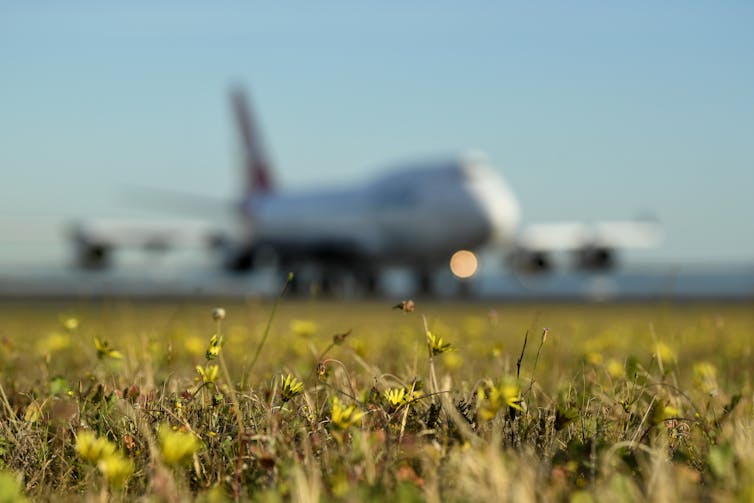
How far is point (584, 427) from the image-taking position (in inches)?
88.2

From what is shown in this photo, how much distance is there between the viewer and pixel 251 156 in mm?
43719

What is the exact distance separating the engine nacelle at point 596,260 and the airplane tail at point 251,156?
1712cm

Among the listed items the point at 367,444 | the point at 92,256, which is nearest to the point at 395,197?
the point at 92,256

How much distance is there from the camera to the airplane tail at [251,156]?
43.0m

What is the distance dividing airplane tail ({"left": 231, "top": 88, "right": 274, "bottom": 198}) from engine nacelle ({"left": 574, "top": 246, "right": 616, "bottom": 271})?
17.1m

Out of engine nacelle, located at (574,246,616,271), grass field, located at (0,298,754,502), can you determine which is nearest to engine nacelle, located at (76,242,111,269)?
engine nacelle, located at (574,246,616,271)

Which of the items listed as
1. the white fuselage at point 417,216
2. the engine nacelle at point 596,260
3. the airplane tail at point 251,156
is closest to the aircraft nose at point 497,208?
Answer: the white fuselage at point 417,216

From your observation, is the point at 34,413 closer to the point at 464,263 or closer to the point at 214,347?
the point at 214,347

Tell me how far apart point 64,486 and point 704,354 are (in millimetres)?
4538

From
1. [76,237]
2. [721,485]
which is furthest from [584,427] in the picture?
[76,237]

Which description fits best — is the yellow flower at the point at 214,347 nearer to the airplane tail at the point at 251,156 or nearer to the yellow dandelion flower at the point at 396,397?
the yellow dandelion flower at the point at 396,397

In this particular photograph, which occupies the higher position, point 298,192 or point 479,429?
point 298,192

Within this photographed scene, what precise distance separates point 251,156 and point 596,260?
19868mm

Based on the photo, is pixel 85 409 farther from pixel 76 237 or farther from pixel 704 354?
pixel 76 237
